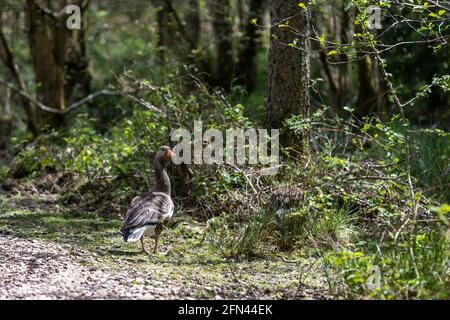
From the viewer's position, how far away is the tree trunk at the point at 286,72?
10.4 metres

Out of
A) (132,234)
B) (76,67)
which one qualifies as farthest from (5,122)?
(132,234)

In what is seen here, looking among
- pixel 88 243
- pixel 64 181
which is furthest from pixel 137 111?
pixel 88 243

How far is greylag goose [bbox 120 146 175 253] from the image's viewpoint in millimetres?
8195

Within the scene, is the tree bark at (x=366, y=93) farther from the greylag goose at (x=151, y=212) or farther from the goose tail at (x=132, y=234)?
the goose tail at (x=132, y=234)

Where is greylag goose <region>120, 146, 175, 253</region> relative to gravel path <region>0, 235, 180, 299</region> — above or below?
above

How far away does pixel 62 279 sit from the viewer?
23.7ft

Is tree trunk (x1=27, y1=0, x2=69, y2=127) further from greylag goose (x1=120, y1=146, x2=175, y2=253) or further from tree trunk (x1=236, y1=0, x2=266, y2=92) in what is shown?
greylag goose (x1=120, y1=146, x2=175, y2=253)

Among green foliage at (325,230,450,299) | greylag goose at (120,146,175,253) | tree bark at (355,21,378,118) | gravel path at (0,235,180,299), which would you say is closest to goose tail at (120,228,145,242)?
greylag goose at (120,146,175,253)

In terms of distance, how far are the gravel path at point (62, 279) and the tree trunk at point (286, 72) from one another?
3.98m

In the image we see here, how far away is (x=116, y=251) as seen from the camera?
343 inches

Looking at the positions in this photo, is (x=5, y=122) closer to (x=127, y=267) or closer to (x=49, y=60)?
(x=49, y=60)

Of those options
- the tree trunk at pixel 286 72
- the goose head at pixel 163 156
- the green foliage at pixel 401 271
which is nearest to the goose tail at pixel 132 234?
the goose head at pixel 163 156

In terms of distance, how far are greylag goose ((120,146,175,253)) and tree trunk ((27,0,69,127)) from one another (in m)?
7.21

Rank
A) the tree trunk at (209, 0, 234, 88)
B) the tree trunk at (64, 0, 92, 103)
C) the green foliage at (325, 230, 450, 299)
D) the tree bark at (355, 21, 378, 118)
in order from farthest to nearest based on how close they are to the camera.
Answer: the tree trunk at (209, 0, 234, 88)
the tree trunk at (64, 0, 92, 103)
the tree bark at (355, 21, 378, 118)
the green foliage at (325, 230, 450, 299)
